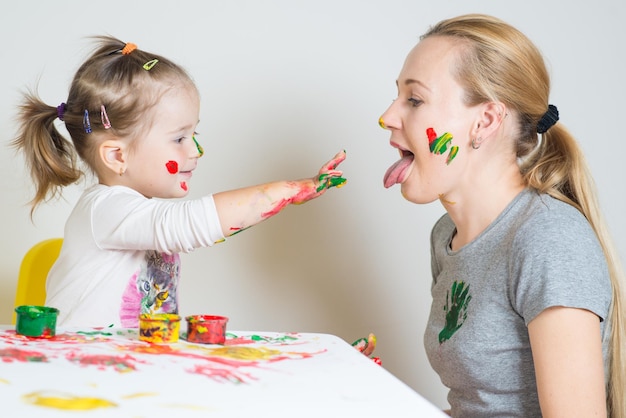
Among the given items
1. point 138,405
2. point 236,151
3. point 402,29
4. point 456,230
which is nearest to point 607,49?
point 402,29

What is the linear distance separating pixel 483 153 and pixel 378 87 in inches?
26.7

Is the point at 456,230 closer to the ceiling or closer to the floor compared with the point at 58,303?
→ closer to the ceiling

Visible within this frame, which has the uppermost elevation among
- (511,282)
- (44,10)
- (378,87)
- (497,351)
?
(44,10)

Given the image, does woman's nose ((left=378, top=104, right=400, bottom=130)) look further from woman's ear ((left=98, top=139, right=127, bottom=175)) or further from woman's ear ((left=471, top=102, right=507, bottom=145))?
woman's ear ((left=98, top=139, right=127, bottom=175))

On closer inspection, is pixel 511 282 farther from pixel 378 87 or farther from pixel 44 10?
pixel 44 10

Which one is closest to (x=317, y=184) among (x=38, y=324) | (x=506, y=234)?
(x=506, y=234)

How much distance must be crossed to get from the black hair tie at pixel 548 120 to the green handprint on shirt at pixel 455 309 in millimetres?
332

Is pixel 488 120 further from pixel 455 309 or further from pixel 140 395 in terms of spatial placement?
pixel 140 395

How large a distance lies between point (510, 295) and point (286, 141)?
0.90 m

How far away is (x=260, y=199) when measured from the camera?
1363 millimetres

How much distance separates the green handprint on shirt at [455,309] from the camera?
1.35 m

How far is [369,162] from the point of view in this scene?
2021 mm

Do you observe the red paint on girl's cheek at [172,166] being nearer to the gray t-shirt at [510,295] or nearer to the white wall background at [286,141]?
the white wall background at [286,141]

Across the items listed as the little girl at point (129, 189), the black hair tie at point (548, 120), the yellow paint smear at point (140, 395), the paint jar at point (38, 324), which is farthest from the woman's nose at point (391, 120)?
the yellow paint smear at point (140, 395)
